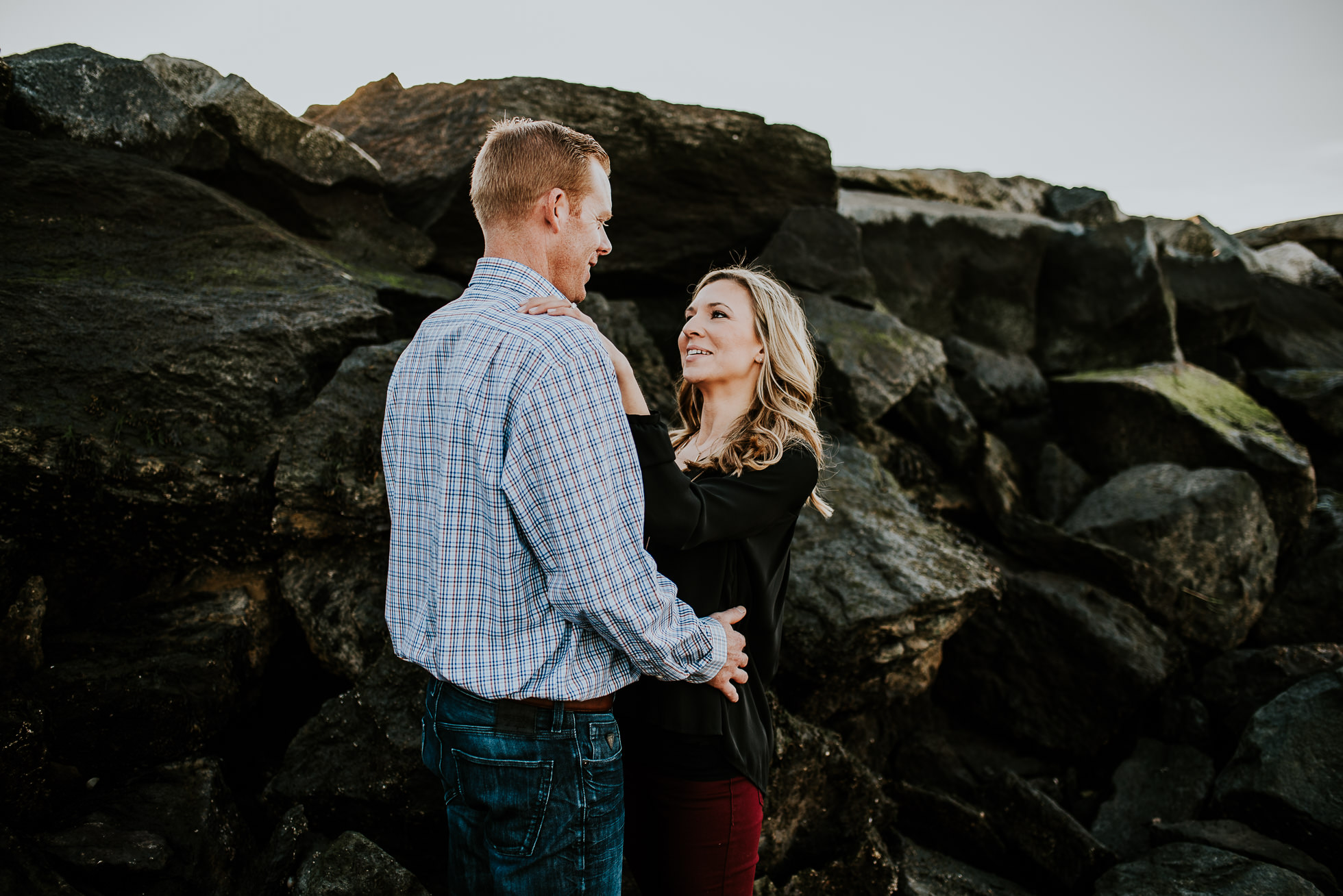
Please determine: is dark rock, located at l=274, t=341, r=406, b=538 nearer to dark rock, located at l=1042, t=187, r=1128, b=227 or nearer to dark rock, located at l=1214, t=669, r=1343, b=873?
dark rock, located at l=1214, t=669, r=1343, b=873

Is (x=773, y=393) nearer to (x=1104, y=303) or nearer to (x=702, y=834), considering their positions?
(x=702, y=834)

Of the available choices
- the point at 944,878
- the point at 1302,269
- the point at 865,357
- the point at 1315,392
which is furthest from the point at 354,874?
the point at 1302,269

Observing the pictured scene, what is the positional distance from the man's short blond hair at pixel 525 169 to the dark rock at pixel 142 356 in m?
2.55

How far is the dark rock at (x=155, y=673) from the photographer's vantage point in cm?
346

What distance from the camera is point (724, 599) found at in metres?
2.67

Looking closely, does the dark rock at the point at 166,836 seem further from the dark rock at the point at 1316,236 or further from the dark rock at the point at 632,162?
the dark rock at the point at 1316,236

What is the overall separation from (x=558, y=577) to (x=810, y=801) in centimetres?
271

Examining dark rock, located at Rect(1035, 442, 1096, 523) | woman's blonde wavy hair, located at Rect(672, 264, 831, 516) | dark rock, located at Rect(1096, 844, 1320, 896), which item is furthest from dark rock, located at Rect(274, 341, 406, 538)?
dark rock, located at Rect(1035, 442, 1096, 523)

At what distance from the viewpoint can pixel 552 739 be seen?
2.11 m

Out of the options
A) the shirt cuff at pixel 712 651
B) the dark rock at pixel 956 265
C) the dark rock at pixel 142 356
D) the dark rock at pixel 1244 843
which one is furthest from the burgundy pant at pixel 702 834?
the dark rock at pixel 956 265

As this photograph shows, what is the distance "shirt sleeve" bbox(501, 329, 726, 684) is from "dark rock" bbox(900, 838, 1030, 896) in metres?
3.08

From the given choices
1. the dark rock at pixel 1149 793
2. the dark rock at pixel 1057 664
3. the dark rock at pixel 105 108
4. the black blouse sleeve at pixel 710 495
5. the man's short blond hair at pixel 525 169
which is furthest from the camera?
A: the dark rock at pixel 1057 664

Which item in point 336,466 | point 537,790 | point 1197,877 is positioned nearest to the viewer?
point 537,790

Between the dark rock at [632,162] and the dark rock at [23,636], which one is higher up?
the dark rock at [632,162]
